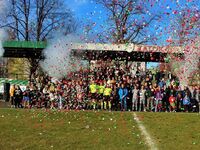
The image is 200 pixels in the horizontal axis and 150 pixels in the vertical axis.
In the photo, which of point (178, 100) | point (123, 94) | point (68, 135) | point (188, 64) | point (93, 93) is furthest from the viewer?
point (188, 64)

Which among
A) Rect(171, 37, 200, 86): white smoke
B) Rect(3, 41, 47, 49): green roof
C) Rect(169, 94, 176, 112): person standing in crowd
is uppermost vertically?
Rect(3, 41, 47, 49): green roof

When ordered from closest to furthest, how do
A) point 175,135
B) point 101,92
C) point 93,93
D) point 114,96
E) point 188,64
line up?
1. point 175,135
2. point 114,96
3. point 101,92
4. point 93,93
5. point 188,64

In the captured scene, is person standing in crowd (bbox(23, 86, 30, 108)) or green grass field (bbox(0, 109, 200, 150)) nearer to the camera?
green grass field (bbox(0, 109, 200, 150))

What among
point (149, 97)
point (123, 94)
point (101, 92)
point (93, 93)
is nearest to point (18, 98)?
point (93, 93)

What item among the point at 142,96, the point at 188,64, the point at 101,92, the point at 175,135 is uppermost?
the point at 188,64

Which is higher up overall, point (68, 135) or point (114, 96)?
point (114, 96)

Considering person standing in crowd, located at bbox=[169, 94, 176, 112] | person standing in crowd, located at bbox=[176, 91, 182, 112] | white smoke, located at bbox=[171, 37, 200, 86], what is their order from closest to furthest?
1. person standing in crowd, located at bbox=[169, 94, 176, 112]
2. person standing in crowd, located at bbox=[176, 91, 182, 112]
3. white smoke, located at bbox=[171, 37, 200, 86]

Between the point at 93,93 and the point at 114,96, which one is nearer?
the point at 114,96

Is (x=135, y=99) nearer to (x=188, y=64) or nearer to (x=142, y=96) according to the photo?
(x=142, y=96)

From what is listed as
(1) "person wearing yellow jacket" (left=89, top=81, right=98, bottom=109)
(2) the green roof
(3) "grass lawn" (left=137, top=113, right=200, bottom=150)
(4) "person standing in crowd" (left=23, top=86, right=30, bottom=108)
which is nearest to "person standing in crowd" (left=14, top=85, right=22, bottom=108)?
(4) "person standing in crowd" (left=23, top=86, right=30, bottom=108)

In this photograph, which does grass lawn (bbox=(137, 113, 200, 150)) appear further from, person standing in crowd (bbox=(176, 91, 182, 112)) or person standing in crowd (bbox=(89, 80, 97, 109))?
person standing in crowd (bbox=(89, 80, 97, 109))

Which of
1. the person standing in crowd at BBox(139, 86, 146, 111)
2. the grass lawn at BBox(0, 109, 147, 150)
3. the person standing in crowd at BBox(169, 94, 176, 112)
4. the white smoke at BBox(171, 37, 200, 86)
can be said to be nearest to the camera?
the grass lawn at BBox(0, 109, 147, 150)

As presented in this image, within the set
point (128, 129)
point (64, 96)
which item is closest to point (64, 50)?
point (64, 96)

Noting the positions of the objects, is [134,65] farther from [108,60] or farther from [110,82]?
[110,82]
